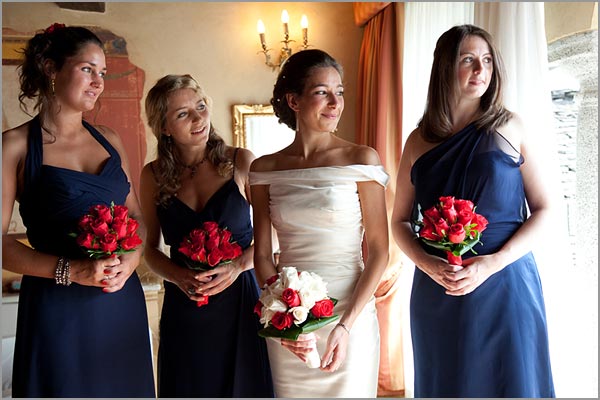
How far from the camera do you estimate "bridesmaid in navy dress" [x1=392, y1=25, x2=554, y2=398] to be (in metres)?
2.01

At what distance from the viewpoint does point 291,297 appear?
1.76 metres

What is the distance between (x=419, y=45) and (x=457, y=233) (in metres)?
2.65

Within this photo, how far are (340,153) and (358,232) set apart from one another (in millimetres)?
315

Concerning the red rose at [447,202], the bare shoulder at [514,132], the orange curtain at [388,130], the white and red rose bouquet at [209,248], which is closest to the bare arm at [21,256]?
the white and red rose bouquet at [209,248]

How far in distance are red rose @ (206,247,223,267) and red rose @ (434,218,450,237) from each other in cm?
80

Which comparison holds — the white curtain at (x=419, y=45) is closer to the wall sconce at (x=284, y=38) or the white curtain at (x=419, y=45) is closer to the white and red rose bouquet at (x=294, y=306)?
the wall sconce at (x=284, y=38)

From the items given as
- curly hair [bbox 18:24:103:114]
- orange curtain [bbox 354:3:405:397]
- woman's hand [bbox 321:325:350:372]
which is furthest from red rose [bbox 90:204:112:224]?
orange curtain [bbox 354:3:405:397]

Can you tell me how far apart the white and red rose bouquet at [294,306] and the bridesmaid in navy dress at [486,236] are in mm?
478

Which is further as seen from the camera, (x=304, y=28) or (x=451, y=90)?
(x=304, y=28)

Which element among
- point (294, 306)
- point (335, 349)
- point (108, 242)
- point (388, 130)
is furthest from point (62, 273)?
point (388, 130)

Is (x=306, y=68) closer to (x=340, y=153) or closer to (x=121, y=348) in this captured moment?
(x=340, y=153)

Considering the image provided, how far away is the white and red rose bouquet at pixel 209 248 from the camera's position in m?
2.10

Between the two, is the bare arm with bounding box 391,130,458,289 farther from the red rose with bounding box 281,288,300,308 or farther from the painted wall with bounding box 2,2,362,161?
the painted wall with bounding box 2,2,362,161

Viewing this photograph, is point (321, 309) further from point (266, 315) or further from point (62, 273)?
point (62, 273)
